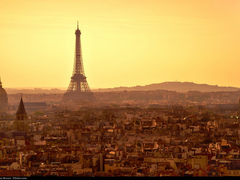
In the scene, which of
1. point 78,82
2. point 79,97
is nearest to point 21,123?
point 79,97

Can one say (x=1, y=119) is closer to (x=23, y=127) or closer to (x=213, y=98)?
(x=23, y=127)

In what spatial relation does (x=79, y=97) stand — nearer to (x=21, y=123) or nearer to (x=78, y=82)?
(x=78, y=82)

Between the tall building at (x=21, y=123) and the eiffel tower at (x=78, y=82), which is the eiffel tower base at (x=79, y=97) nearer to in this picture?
the eiffel tower at (x=78, y=82)

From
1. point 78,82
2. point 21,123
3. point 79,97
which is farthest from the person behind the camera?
point 78,82

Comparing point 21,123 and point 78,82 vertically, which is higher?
point 78,82

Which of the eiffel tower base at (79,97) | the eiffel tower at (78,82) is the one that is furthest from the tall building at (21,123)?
the eiffel tower at (78,82)

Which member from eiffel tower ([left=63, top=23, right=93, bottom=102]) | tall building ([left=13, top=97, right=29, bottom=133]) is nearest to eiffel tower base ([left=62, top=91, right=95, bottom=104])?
eiffel tower ([left=63, top=23, right=93, bottom=102])

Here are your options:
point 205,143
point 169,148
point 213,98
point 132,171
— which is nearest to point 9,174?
point 132,171

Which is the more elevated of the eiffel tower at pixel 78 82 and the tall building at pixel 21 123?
the eiffel tower at pixel 78 82

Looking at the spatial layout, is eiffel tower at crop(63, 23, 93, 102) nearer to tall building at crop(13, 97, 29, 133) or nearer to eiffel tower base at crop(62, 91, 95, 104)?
eiffel tower base at crop(62, 91, 95, 104)
